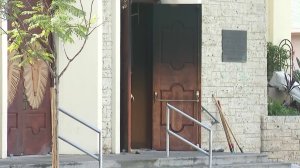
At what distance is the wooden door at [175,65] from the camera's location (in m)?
12.5

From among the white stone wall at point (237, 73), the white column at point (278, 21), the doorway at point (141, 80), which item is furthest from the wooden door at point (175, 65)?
the white column at point (278, 21)

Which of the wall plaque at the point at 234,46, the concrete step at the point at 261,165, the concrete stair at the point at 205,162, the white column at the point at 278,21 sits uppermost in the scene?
the white column at the point at 278,21

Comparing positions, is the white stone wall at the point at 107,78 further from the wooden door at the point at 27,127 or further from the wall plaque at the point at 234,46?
the wall plaque at the point at 234,46

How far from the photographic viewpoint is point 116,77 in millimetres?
11820

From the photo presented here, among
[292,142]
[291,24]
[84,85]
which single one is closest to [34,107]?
[84,85]

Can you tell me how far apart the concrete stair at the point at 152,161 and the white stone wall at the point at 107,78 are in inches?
19.2

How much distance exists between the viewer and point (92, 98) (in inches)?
451

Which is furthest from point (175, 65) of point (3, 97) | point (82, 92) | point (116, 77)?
point (3, 97)

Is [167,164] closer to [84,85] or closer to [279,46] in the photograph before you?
[84,85]

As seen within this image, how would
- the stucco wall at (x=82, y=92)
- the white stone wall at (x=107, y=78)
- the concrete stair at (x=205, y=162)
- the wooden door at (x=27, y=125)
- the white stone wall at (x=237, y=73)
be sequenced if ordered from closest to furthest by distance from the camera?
the concrete stair at (x=205, y=162) < the wooden door at (x=27, y=125) < the stucco wall at (x=82, y=92) < the white stone wall at (x=107, y=78) < the white stone wall at (x=237, y=73)

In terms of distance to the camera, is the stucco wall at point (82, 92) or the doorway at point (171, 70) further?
the doorway at point (171, 70)

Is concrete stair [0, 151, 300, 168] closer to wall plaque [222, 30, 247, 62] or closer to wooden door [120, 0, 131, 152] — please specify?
wooden door [120, 0, 131, 152]

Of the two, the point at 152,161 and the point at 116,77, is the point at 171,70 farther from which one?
the point at 152,161

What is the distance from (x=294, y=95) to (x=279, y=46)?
2.05 meters
